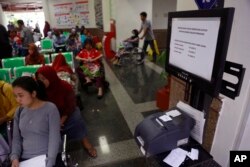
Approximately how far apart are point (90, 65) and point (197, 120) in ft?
9.63

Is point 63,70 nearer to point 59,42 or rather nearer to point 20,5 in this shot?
point 59,42

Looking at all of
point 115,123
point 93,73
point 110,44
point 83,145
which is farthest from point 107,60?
point 83,145

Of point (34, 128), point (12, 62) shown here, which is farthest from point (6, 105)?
point (12, 62)

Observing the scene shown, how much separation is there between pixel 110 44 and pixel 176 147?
6243 millimetres

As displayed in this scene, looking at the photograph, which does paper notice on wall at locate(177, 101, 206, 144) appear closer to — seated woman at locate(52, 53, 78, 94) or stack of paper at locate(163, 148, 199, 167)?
stack of paper at locate(163, 148, 199, 167)

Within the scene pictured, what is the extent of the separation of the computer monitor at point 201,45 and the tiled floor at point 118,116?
72cm

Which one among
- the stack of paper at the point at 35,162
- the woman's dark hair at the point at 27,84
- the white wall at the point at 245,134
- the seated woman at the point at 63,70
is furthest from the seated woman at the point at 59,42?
the white wall at the point at 245,134

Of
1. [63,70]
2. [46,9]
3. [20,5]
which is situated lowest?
[63,70]

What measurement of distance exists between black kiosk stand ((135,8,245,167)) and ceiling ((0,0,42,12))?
11.4m

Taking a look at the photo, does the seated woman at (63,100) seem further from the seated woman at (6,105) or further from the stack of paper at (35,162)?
the stack of paper at (35,162)

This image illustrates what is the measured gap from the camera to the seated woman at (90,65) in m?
3.64

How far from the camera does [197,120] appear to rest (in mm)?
1021

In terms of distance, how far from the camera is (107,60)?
6.48m

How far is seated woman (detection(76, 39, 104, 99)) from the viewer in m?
3.64
